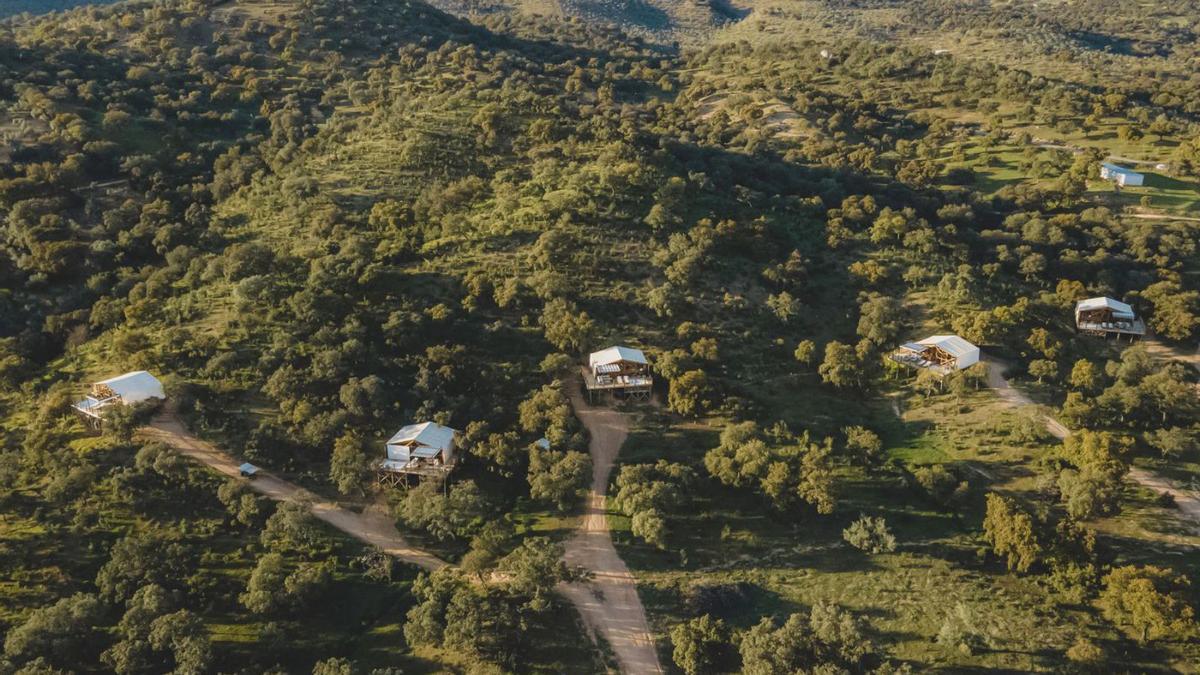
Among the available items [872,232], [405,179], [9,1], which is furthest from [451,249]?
[9,1]

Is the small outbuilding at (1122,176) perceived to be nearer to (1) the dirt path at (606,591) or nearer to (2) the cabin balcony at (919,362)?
(2) the cabin balcony at (919,362)

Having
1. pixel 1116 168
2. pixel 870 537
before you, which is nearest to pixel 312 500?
pixel 870 537

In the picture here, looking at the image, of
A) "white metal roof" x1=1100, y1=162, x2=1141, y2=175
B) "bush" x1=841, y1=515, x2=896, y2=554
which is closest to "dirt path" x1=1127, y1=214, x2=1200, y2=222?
"white metal roof" x1=1100, y1=162, x2=1141, y2=175

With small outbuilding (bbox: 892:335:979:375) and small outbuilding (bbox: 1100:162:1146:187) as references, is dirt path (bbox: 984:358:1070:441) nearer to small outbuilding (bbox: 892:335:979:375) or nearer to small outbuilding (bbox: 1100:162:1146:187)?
small outbuilding (bbox: 892:335:979:375)

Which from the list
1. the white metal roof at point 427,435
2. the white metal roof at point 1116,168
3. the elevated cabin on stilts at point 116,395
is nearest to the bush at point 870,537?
the white metal roof at point 427,435

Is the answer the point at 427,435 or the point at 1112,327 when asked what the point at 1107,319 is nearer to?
the point at 1112,327
